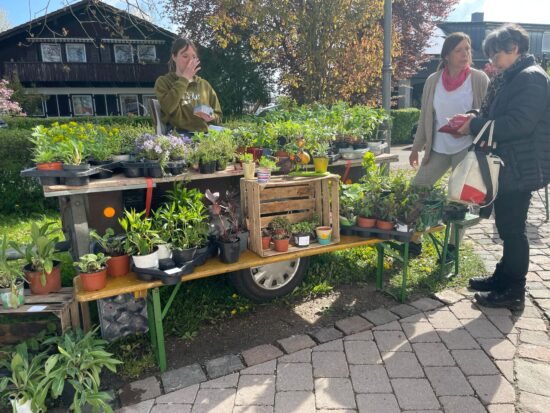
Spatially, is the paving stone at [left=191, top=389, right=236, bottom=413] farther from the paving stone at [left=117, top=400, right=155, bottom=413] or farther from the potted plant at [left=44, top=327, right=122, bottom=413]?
the potted plant at [left=44, top=327, right=122, bottom=413]

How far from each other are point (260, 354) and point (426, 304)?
1502mm

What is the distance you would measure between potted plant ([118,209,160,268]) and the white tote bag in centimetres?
221

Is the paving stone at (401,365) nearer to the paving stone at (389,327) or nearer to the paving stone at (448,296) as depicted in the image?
the paving stone at (389,327)

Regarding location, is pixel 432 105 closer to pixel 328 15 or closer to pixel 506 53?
pixel 506 53

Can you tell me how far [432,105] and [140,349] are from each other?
3240 millimetres

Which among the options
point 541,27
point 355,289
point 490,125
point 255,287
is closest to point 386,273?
point 355,289

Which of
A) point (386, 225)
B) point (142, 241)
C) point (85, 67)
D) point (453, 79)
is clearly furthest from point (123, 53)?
point (142, 241)

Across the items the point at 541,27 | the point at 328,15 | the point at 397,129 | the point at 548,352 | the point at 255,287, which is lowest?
the point at 548,352

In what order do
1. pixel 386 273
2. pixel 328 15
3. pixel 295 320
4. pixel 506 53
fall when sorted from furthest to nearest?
pixel 328 15 → pixel 386 273 → pixel 295 320 → pixel 506 53

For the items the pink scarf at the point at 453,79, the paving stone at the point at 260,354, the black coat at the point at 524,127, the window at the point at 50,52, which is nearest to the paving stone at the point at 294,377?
the paving stone at the point at 260,354

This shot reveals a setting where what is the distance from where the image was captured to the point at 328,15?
7.27 meters

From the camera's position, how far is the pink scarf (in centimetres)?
385

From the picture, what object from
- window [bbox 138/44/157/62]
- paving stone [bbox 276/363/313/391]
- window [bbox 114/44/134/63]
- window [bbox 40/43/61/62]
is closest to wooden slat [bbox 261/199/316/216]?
paving stone [bbox 276/363/313/391]

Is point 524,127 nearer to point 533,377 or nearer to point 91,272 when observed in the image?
point 533,377
